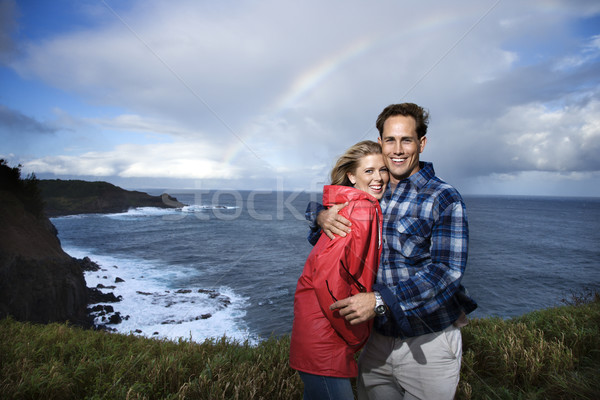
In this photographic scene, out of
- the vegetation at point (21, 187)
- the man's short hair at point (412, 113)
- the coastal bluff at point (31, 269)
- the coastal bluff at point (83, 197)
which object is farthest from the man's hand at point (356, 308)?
the coastal bluff at point (83, 197)

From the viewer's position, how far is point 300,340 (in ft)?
7.14

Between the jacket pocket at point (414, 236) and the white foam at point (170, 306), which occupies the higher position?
the jacket pocket at point (414, 236)

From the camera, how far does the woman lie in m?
1.99

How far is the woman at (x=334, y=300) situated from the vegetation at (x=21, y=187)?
31172 mm

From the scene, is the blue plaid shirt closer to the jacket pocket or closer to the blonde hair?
the jacket pocket

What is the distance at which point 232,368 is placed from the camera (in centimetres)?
431

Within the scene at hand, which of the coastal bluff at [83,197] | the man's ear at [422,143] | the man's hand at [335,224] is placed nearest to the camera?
the man's hand at [335,224]

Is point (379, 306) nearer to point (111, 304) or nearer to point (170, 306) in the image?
point (170, 306)

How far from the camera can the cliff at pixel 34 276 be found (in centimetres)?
1747

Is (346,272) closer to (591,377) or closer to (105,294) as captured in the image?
(591,377)

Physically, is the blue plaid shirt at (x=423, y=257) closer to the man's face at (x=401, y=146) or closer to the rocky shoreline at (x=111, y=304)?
the man's face at (x=401, y=146)

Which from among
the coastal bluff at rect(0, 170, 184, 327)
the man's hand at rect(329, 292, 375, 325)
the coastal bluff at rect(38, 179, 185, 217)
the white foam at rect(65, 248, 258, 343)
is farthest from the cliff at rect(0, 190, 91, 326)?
the coastal bluff at rect(38, 179, 185, 217)

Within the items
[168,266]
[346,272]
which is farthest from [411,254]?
[168,266]

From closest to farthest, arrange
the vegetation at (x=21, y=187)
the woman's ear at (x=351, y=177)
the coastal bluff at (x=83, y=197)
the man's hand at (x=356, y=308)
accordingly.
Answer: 1. the man's hand at (x=356, y=308)
2. the woman's ear at (x=351, y=177)
3. the vegetation at (x=21, y=187)
4. the coastal bluff at (x=83, y=197)
